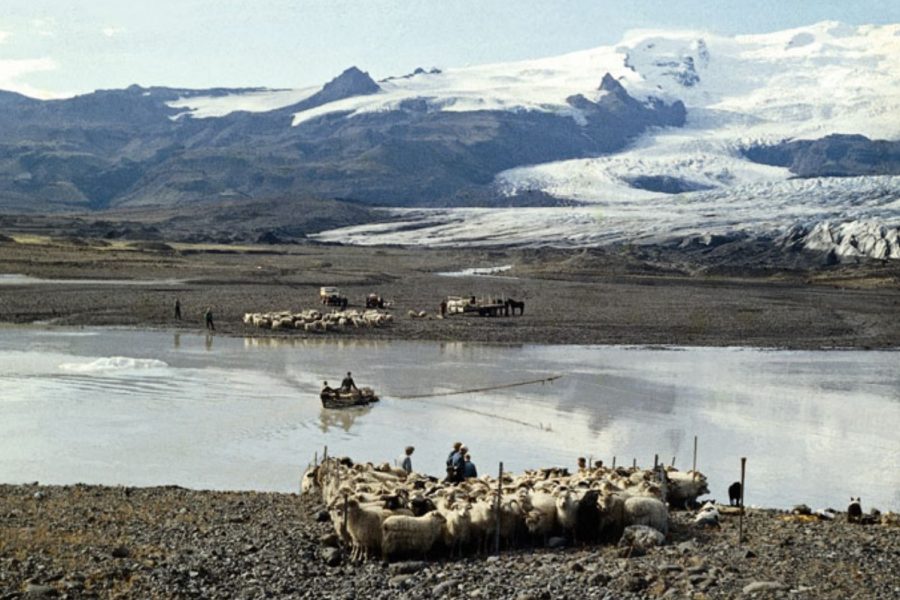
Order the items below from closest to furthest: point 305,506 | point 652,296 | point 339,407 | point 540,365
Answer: point 305,506 → point 339,407 → point 540,365 → point 652,296

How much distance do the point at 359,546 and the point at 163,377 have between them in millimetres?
18290

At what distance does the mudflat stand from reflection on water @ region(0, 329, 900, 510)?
3.90 meters

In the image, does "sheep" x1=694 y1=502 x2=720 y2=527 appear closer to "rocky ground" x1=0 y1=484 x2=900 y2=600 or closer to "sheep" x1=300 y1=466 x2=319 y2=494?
"rocky ground" x1=0 y1=484 x2=900 y2=600

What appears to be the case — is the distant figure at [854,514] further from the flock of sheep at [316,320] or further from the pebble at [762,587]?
the flock of sheep at [316,320]

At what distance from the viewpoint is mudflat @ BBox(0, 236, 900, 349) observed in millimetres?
44188

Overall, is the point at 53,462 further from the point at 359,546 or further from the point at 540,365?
the point at 540,365

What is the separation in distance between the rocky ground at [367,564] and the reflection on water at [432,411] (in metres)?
4.39

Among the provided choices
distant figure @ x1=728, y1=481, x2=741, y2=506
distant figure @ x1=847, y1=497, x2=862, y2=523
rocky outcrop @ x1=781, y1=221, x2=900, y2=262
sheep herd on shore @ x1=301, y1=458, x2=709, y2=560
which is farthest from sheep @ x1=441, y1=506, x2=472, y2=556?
rocky outcrop @ x1=781, y1=221, x2=900, y2=262

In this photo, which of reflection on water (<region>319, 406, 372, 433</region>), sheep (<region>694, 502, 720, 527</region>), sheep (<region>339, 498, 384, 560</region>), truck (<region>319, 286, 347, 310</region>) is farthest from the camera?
truck (<region>319, 286, 347, 310</region>)

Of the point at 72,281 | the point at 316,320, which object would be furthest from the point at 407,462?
the point at 72,281

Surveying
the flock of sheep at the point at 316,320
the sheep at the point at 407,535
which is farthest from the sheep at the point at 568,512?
the flock of sheep at the point at 316,320

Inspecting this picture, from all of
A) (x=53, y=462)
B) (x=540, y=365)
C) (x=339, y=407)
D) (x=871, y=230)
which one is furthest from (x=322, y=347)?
(x=871, y=230)

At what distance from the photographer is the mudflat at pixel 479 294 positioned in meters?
44.2

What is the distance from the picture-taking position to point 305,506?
16875 mm
